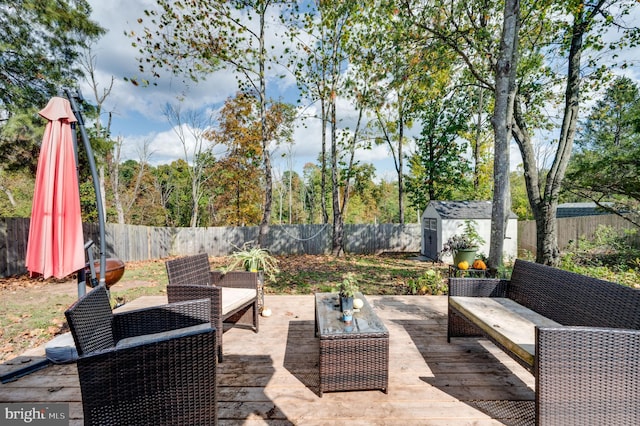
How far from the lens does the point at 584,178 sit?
213 inches

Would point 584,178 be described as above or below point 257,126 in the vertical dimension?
below

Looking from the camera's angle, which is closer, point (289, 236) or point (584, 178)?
point (584, 178)

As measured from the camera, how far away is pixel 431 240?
11781 mm

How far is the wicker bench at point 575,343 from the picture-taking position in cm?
162

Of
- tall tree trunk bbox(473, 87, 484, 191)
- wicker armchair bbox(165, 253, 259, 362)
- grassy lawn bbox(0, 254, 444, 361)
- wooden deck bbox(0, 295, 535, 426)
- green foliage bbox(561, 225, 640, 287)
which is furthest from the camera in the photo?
tall tree trunk bbox(473, 87, 484, 191)

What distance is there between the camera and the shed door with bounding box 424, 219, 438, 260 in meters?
11.3

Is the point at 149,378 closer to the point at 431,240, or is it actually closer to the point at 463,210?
the point at 431,240

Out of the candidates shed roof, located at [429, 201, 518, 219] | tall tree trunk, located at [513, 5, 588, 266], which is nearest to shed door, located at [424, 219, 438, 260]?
shed roof, located at [429, 201, 518, 219]

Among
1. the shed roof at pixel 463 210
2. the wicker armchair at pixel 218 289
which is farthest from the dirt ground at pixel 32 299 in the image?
the shed roof at pixel 463 210

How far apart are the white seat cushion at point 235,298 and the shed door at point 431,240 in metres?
9.27

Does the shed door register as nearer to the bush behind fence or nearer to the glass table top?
the bush behind fence

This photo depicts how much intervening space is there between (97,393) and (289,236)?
12041 mm

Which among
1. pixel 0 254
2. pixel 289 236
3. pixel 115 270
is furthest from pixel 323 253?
pixel 0 254

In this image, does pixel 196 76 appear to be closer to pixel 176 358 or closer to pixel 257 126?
pixel 257 126
